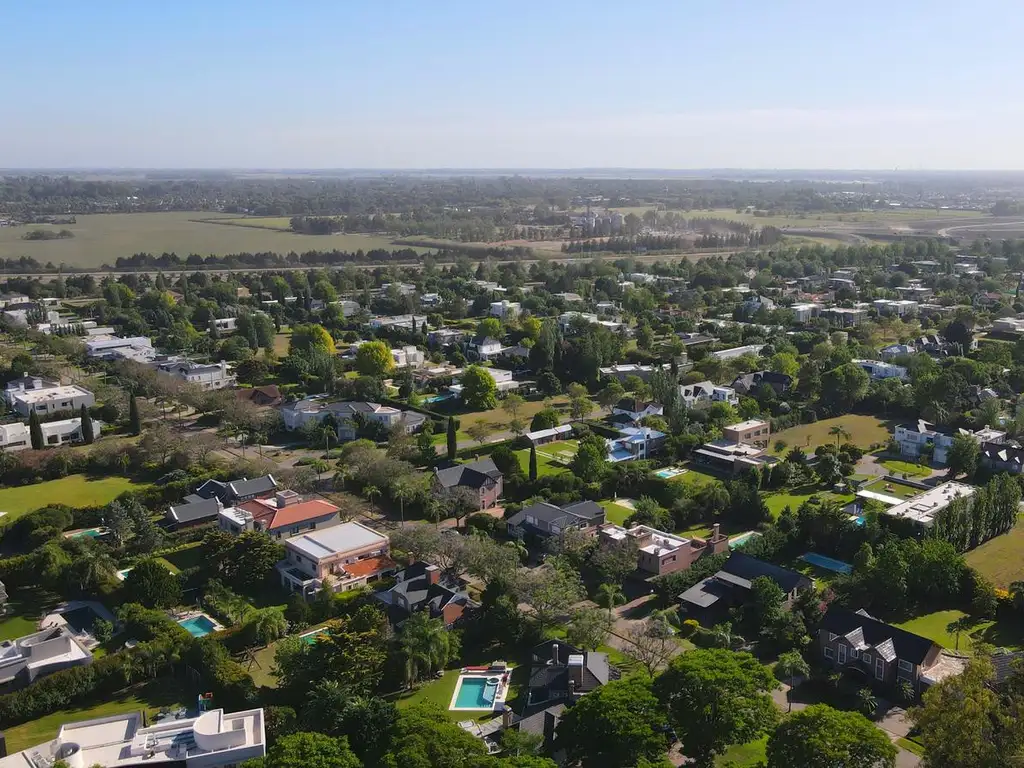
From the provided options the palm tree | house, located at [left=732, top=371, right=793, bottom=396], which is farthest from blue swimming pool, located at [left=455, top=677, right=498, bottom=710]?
house, located at [left=732, top=371, right=793, bottom=396]

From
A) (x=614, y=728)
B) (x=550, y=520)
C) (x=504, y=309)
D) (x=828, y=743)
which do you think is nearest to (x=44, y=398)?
(x=550, y=520)

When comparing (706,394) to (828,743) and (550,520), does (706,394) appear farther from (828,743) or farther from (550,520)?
(828,743)

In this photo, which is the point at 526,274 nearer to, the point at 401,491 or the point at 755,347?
the point at 755,347

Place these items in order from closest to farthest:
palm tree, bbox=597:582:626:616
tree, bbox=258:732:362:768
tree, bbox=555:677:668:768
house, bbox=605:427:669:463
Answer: tree, bbox=258:732:362:768 < tree, bbox=555:677:668:768 < palm tree, bbox=597:582:626:616 < house, bbox=605:427:669:463

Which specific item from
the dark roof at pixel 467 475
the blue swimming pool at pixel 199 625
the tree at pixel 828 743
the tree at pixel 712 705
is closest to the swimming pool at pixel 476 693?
the tree at pixel 712 705

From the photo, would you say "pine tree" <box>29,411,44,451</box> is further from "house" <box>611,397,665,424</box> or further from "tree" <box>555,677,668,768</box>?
"tree" <box>555,677,668,768</box>

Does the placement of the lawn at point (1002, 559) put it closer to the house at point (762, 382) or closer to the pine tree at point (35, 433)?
the house at point (762, 382)

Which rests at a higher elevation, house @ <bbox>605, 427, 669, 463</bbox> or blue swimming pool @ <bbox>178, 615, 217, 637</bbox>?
house @ <bbox>605, 427, 669, 463</bbox>

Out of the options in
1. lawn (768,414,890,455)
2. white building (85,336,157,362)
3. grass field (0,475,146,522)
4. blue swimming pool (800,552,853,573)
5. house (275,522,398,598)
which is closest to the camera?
house (275,522,398,598)
